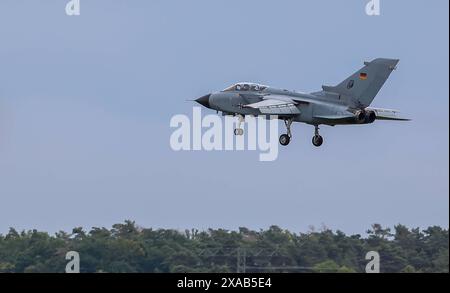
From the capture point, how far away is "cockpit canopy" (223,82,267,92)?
106 meters

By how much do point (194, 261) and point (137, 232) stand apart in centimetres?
690

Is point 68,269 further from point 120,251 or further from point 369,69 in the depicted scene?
point 369,69

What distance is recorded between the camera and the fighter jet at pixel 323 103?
100062 millimetres

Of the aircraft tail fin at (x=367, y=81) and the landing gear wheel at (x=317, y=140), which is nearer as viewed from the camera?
the aircraft tail fin at (x=367, y=81)

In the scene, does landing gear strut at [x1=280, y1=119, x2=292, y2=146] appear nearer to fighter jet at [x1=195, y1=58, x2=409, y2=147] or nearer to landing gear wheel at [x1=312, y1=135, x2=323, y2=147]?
fighter jet at [x1=195, y1=58, x2=409, y2=147]

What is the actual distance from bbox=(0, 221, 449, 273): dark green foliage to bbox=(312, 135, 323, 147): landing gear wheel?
63.6ft

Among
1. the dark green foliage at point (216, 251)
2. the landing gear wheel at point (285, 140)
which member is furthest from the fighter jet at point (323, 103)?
the dark green foliage at point (216, 251)

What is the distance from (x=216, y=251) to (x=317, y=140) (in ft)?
86.4

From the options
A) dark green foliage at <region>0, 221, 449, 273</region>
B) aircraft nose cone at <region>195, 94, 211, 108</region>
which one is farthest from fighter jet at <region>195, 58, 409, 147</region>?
dark green foliage at <region>0, 221, 449, 273</region>

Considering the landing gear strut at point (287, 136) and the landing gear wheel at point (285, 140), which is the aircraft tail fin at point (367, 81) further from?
the landing gear wheel at point (285, 140)

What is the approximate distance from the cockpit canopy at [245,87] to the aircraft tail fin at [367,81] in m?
6.52

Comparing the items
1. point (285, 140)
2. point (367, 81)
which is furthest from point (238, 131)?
point (367, 81)

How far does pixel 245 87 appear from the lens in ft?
350
